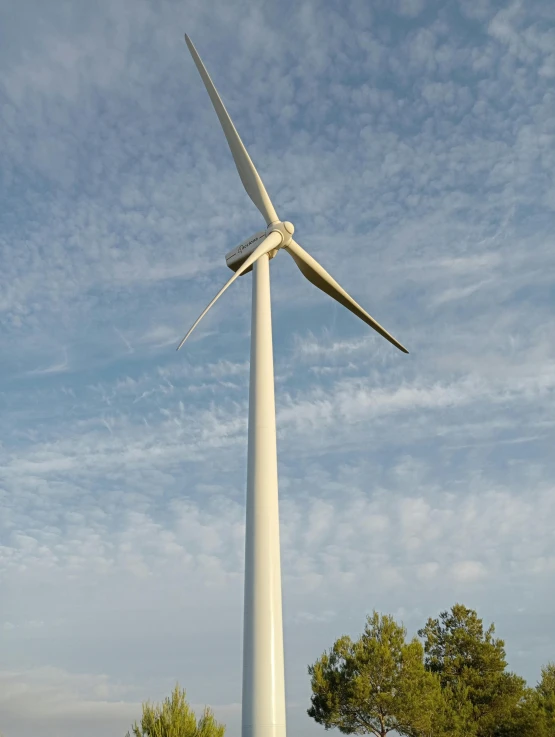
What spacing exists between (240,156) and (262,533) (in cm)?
1793

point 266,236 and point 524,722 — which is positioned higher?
point 266,236

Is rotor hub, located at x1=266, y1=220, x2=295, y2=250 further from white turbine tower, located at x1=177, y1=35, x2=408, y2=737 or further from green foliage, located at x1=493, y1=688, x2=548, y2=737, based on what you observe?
green foliage, located at x1=493, y1=688, x2=548, y2=737

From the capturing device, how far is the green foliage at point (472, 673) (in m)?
57.2

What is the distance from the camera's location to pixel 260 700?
1582cm

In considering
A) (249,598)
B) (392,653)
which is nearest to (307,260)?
(249,598)

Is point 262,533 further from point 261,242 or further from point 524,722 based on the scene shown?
point 524,722

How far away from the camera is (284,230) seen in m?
26.4

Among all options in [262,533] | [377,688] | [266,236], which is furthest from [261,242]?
[377,688]

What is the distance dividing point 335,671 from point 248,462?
132 ft

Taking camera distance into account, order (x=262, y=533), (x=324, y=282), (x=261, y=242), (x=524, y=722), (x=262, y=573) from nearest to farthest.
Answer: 1. (x=262, y=573)
2. (x=262, y=533)
3. (x=261, y=242)
4. (x=324, y=282)
5. (x=524, y=722)

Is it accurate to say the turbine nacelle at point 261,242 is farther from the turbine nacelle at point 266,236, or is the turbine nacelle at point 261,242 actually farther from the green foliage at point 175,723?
the green foliage at point 175,723

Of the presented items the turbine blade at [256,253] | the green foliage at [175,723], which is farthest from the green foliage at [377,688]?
the turbine blade at [256,253]

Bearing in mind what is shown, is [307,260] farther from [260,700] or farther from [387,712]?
[387,712]

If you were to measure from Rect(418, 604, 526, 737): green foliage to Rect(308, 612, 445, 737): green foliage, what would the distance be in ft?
16.4
